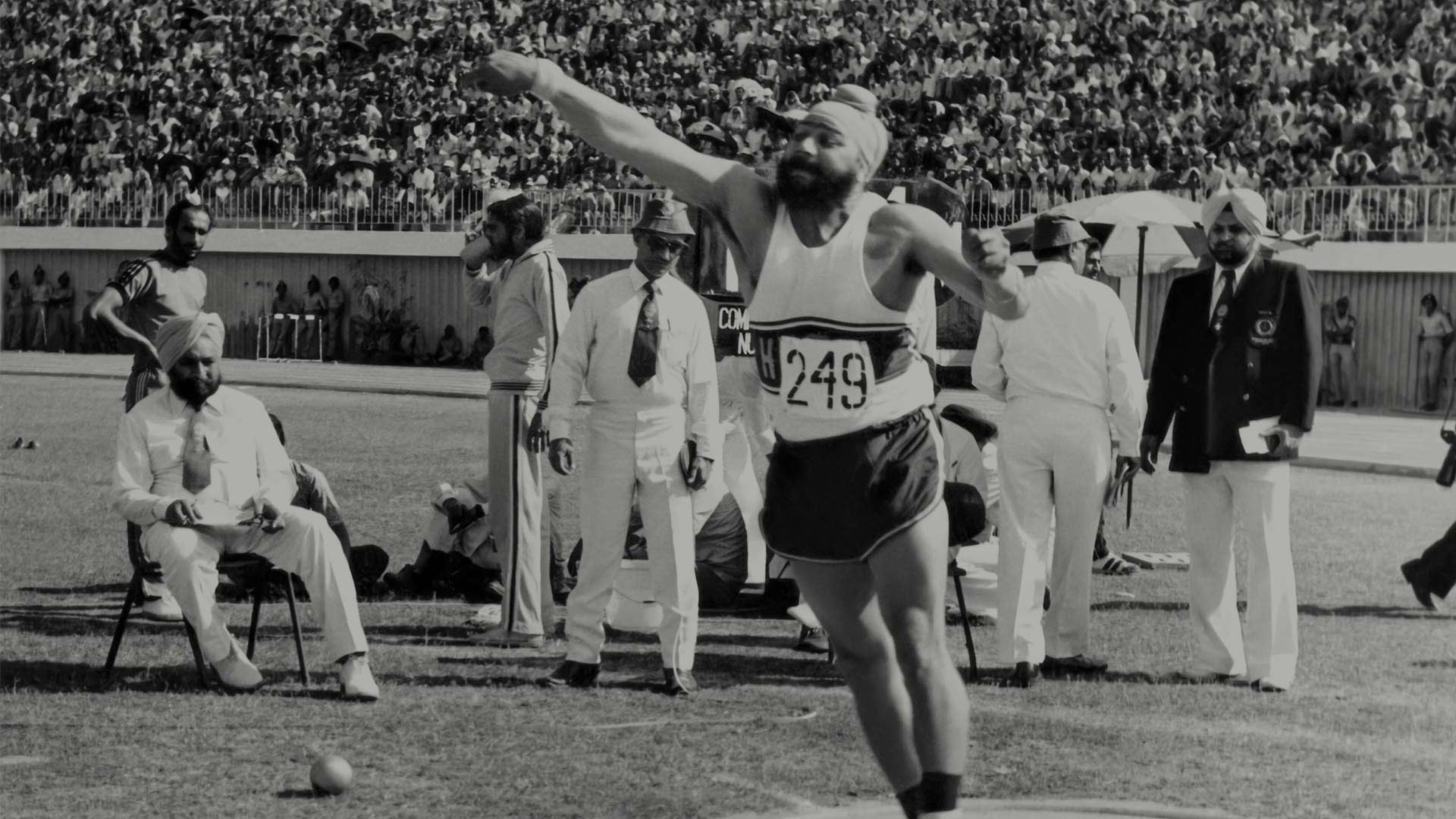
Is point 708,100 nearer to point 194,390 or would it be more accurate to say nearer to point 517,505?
point 517,505

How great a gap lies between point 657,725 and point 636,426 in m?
1.45

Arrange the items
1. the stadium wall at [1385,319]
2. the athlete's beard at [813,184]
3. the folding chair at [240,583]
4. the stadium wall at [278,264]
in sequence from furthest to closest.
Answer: the stadium wall at [278,264] → the stadium wall at [1385,319] → the folding chair at [240,583] → the athlete's beard at [813,184]

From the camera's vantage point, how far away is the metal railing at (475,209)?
29.2m

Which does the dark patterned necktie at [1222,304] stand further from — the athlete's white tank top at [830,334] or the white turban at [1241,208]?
the athlete's white tank top at [830,334]

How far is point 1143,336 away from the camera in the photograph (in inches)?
1258

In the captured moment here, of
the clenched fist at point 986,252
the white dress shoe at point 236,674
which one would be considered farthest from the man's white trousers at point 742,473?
the clenched fist at point 986,252

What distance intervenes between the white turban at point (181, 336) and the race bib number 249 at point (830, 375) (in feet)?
13.0

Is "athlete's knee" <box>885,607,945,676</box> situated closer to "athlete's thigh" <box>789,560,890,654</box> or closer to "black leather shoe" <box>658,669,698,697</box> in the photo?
"athlete's thigh" <box>789,560,890,654</box>

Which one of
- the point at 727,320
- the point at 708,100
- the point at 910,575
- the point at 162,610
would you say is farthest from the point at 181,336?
the point at 708,100

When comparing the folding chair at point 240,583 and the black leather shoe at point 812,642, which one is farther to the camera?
the black leather shoe at point 812,642

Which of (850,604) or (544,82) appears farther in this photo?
(850,604)

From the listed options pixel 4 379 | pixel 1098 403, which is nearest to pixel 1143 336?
pixel 4 379

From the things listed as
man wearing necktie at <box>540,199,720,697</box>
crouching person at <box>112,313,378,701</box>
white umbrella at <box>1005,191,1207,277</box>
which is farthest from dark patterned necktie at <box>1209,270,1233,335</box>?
white umbrella at <box>1005,191,1207,277</box>

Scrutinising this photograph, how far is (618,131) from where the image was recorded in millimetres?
5098
